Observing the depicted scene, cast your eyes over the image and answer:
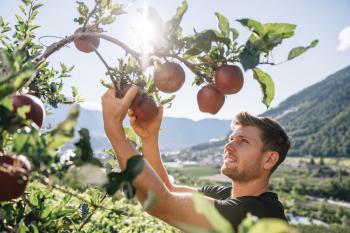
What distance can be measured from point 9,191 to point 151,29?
0.71 m

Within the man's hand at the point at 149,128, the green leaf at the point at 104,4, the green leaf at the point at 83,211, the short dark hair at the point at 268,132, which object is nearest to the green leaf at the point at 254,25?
the green leaf at the point at 104,4

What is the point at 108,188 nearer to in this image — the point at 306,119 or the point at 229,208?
the point at 229,208

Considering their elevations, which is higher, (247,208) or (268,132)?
(268,132)

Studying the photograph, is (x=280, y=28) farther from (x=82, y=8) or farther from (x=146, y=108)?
(x=82, y=8)

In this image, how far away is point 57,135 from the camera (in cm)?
78

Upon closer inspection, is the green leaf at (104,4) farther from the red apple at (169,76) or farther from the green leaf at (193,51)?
the green leaf at (193,51)

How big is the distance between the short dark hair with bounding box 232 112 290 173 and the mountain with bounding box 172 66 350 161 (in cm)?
11751

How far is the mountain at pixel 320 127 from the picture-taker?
444ft

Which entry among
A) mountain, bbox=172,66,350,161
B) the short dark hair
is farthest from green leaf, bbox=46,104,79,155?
mountain, bbox=172,66,350,161

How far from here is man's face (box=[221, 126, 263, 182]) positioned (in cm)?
284

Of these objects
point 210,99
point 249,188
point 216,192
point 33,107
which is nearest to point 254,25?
point 210,99

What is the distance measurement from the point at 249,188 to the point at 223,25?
176cm

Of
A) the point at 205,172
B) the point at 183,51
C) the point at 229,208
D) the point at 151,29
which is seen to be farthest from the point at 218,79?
the point at 205,172

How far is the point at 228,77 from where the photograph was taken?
57.8 inches
